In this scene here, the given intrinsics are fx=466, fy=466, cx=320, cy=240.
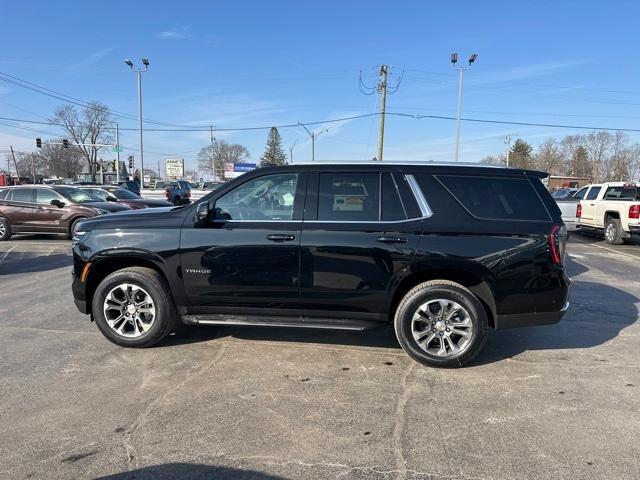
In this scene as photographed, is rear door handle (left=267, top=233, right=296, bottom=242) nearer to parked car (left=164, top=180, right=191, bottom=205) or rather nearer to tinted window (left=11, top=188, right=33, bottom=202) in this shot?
parked car (left=164, top=180, right=191, bottom=205)

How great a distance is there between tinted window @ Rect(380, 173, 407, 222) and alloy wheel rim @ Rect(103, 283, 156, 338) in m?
2.49

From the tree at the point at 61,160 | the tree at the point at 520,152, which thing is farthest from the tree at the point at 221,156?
the tree at the point at 520,152

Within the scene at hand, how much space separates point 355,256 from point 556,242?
181 centimetres

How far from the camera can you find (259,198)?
14.9 ft

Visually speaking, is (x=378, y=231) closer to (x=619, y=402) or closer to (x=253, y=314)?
(x=253, y=314)

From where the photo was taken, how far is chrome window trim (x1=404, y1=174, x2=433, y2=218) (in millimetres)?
4305

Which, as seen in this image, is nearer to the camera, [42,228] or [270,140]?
[42,228]

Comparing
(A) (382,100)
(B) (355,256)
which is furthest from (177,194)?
(A) (382,100)

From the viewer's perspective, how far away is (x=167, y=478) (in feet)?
8.84

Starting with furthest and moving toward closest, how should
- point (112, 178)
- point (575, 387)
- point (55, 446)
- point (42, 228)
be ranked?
point (112, 178)
point (42, 228)
point (575, 387)
point (55, 446)

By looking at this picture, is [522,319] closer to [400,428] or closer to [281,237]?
[400,428]

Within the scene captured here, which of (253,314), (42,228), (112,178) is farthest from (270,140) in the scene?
(253,314)

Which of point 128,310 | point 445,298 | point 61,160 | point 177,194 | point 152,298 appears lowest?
point 128,310

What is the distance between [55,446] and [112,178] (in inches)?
3093
